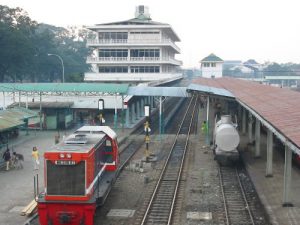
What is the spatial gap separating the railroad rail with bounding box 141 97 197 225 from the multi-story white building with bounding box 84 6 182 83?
3359 centimetres

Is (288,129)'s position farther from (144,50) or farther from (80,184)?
(144,50)

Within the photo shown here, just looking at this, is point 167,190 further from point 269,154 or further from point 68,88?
point 68,88

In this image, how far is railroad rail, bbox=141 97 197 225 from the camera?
1675 centimetres

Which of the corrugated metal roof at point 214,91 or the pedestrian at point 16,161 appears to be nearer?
the pedestrian at point 16,161

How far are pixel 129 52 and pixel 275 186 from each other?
163 ft

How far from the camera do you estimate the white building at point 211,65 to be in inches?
3784

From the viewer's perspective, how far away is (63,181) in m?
14.5

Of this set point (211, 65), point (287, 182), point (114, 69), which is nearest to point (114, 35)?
point (114, 69)

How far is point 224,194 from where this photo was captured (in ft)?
65.0

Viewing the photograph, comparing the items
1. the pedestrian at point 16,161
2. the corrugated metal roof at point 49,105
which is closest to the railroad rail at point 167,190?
the pedestrian at point 16,161

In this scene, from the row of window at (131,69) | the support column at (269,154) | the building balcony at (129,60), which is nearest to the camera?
the support column at (269,154)

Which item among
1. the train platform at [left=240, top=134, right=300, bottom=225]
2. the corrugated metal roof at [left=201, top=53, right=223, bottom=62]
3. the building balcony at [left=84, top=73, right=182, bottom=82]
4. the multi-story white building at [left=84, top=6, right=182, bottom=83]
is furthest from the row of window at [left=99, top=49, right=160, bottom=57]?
the train platform at [left=240, top=134, right=300, bottom=225]

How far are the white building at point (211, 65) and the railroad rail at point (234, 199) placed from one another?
7303cm

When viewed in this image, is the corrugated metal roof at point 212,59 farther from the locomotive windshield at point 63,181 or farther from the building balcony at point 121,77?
the locomotive windshield at point 63,181
